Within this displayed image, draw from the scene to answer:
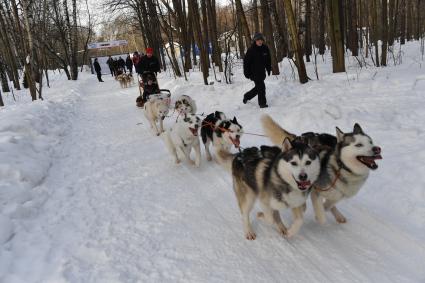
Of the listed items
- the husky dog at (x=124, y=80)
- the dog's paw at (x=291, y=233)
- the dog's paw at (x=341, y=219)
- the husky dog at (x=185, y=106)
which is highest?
the husky dog at (x=124, y=80)

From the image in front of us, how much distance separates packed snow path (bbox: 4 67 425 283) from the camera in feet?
9.21

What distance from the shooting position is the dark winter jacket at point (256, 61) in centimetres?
809

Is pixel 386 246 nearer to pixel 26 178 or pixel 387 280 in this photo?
pixel 387 280

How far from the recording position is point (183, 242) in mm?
3326

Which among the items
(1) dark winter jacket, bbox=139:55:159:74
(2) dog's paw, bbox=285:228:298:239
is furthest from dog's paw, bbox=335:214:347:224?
(1) dark winter jacket, bbox=139:55:159:74

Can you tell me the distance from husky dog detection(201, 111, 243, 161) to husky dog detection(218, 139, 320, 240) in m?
1.27

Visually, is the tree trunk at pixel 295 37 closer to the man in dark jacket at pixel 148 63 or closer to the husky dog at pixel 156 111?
the husky dog at pixel 156 111

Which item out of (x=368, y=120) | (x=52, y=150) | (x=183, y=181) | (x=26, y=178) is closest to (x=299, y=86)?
(x=368, y=120)

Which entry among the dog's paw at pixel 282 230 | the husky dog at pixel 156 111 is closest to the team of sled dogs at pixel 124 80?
the husky dog at pixel 156 111

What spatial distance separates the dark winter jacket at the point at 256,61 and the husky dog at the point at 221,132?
3.24m

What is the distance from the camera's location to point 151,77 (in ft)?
36.4

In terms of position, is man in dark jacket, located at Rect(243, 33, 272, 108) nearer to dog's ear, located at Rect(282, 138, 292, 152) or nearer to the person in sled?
the person in sled

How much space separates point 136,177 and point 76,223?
149 centimetres

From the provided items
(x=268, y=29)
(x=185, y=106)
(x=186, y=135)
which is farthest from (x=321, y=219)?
(x=268, y=29)
